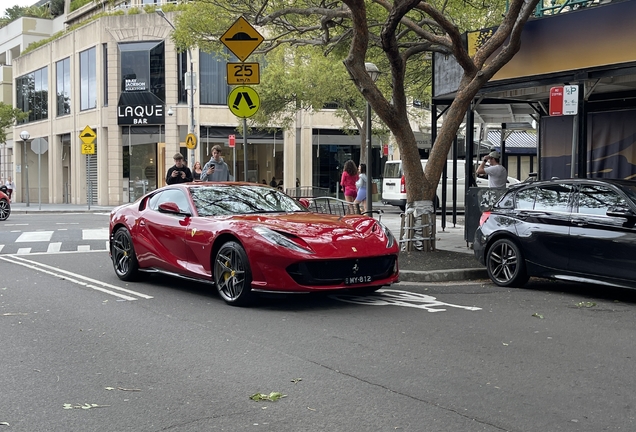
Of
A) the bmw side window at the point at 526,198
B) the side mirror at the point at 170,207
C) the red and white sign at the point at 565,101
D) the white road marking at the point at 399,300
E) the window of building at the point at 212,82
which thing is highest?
the window of building at the point at 212,82

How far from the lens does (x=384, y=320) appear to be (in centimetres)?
775

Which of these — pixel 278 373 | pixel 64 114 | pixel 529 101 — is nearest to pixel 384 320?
pixel 278 373

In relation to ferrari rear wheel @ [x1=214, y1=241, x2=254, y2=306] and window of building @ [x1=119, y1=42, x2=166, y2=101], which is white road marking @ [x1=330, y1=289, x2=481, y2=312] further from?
window of building @ [x1=119, y1=42, x2=166, y2=101]

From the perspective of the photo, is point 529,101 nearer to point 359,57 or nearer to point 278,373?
point 359,57

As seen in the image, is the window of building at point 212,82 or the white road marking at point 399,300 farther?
the window of building at point 212,82

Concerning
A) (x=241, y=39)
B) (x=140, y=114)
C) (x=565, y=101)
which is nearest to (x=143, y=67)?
(x=140, y=114)

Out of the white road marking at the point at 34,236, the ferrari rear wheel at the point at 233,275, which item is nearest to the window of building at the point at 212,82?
the white road marking at the point at 34,236

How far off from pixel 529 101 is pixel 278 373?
14291 mm

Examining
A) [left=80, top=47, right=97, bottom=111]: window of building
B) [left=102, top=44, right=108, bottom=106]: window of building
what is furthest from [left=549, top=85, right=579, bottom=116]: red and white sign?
[left=80, top=47, right=97, bottom=111]: window of building

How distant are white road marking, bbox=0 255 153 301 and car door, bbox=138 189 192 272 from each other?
1.70ft

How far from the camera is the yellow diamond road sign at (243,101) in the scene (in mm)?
12836

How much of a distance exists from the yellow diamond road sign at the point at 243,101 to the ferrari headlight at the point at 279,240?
16.4 ft

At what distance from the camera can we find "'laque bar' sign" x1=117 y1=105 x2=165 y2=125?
39906mm

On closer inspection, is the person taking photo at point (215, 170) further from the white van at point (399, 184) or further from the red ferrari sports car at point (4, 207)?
the white van at point (399, 184)
